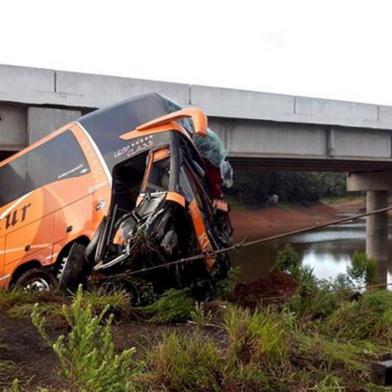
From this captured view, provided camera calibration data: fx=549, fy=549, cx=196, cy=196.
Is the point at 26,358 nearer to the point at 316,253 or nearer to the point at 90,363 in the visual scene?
the point at 90,363

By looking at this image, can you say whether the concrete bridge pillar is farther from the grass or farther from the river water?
the grass

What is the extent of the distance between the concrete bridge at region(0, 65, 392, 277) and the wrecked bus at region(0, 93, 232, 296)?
2741 mm

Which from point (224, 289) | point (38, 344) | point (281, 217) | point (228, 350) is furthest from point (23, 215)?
point (281, 217)

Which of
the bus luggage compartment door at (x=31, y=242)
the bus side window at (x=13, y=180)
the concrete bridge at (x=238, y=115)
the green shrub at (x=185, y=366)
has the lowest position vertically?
the green shrub at (x=185, y=366)

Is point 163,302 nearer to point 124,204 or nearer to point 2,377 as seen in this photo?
point 124,204

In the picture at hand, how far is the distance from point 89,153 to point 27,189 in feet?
4.45

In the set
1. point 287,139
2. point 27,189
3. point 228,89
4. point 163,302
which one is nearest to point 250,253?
point 287,139

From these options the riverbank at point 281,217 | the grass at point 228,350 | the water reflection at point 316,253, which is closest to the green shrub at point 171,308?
the grass at point 228,350

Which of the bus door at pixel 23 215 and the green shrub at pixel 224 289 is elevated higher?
the bus door at pixel 23 215

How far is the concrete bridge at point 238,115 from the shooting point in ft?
35.5

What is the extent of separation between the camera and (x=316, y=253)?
2942 cm

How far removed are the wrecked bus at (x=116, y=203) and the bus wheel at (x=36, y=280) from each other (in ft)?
0.05

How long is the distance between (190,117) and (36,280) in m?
3.04

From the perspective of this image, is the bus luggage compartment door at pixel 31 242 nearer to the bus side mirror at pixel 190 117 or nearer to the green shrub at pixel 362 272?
the bus side mirror at pixel 190 117
